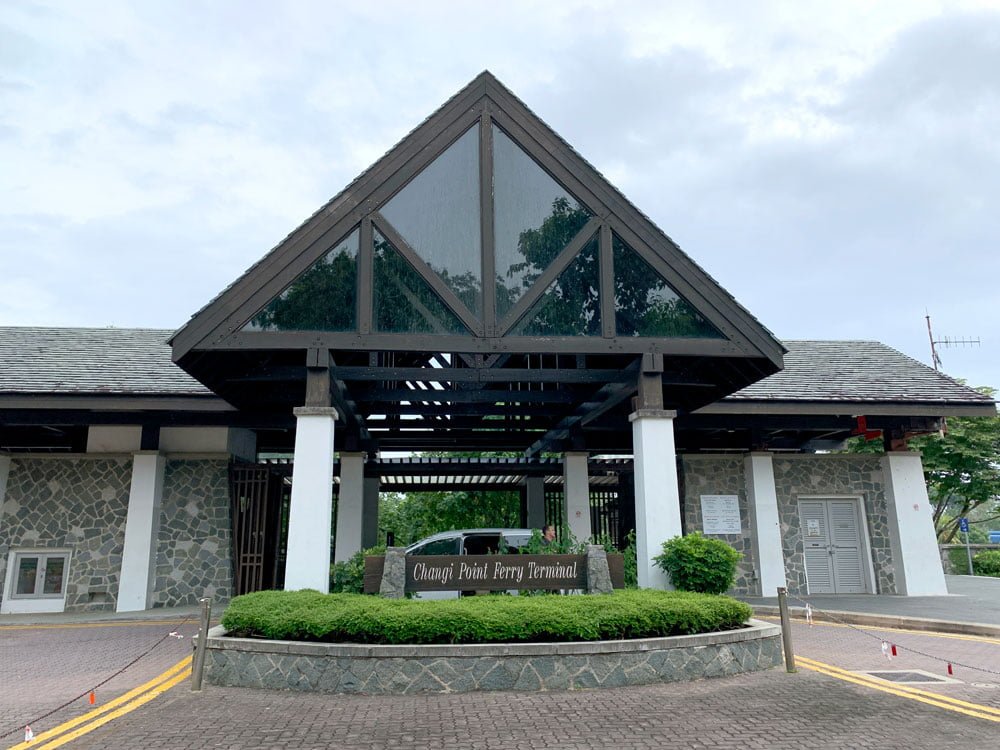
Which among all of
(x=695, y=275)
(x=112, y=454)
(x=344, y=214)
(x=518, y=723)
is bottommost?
(x=518, y=723)

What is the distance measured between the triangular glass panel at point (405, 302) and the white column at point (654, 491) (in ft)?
9.76

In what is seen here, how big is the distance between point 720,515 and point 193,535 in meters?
11.5

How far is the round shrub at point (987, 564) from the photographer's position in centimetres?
2477

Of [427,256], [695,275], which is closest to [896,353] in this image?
[695,275]

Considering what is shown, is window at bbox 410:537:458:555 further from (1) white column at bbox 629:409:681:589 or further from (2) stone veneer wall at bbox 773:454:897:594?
(2) stone veneer wall at bbox 773:454:897:594

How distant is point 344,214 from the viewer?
10227 millimetres

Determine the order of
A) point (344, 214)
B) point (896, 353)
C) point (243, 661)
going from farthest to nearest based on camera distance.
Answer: point (896, 353), point (344, 214), point (243, 661)

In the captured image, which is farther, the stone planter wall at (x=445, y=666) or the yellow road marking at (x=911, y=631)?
the yellow road marking at (x=911, y=631)

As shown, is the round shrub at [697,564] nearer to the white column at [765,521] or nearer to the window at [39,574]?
the white column at [765,521]

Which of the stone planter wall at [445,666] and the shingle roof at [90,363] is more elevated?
the shingle roof at [90,363]

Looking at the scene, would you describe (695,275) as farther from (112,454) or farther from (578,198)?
(112,454)

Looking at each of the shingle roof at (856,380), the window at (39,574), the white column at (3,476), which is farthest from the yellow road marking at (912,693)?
the white column at (3,476)

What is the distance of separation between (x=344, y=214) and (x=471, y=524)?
2460cm

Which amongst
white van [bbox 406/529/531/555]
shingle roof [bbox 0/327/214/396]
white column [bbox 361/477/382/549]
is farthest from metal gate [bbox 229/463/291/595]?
white van [bbox 406/529/531/555]
